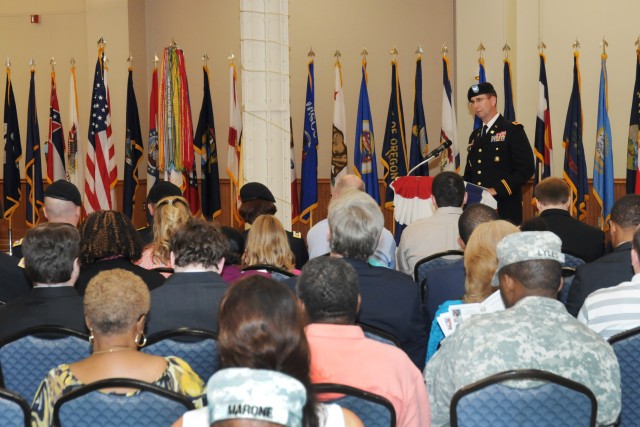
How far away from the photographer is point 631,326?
316 cm

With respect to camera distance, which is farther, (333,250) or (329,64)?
(329,64)

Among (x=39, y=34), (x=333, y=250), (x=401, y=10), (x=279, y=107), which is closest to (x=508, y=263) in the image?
(x=333, y=250)

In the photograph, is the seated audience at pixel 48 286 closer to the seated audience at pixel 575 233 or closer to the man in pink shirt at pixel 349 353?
the man in pink shirt at pixel 349 353

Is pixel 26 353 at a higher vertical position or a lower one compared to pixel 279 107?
lower

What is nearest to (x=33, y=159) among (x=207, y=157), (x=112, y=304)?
(x=207, y=157)

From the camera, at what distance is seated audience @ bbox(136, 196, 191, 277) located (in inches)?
179

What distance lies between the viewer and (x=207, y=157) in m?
9.11

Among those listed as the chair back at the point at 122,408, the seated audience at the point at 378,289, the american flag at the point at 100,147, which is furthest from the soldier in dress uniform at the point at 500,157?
the chair back at the point at 122,408

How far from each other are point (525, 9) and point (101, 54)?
414 cm

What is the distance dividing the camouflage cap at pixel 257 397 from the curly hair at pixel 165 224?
301 cm

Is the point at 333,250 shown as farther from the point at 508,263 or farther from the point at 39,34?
the point at 39,34

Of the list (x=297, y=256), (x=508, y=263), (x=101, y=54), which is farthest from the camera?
(x=101, y=54)

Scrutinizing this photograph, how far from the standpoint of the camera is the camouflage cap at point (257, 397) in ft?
5.00

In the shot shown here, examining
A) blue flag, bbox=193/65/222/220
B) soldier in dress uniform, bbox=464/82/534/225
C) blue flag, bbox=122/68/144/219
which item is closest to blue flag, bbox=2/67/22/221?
blue flag, bbox=122/68/144/219
